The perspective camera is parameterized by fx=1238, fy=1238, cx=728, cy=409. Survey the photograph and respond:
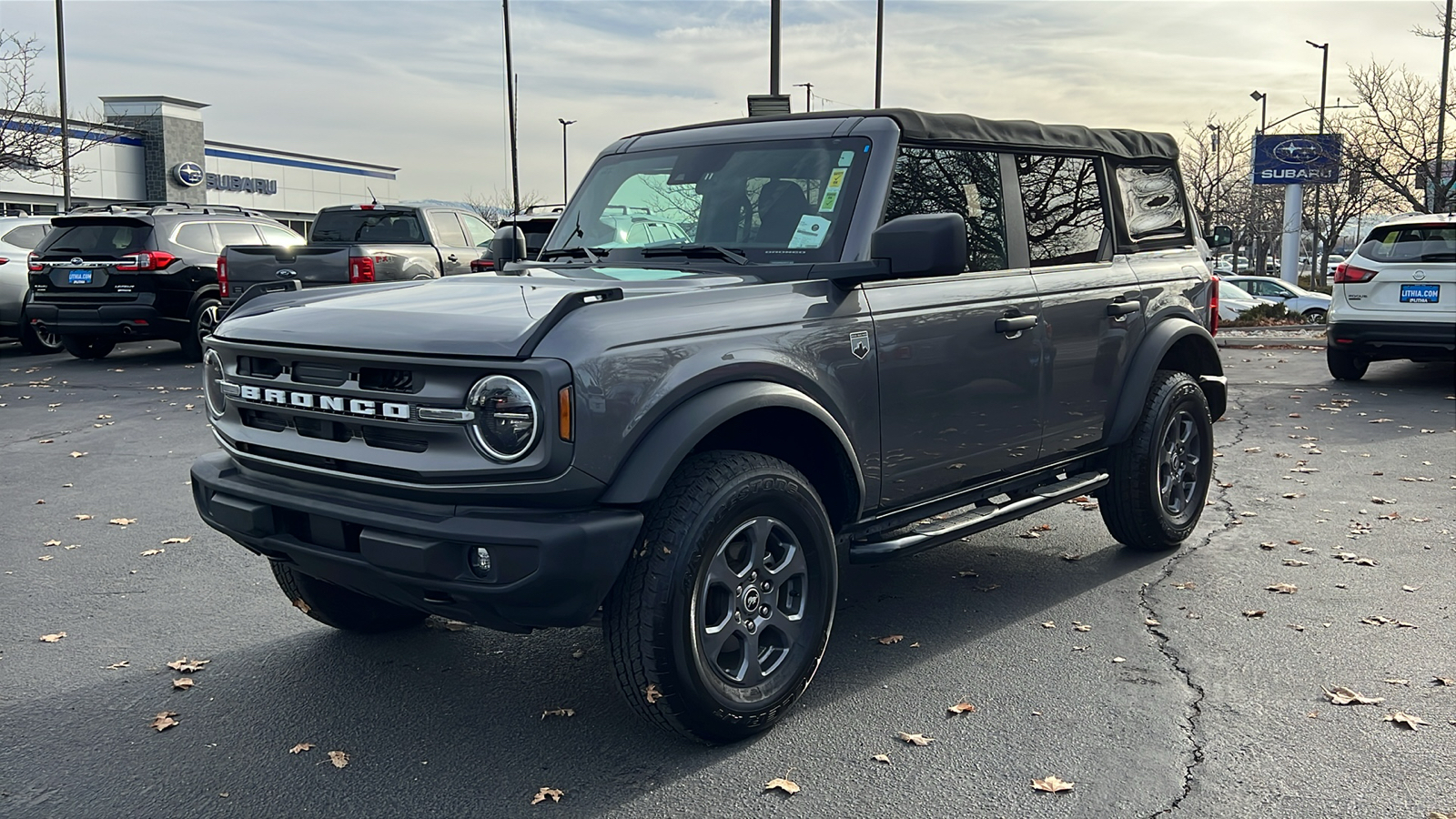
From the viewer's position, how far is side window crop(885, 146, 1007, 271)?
4633mm

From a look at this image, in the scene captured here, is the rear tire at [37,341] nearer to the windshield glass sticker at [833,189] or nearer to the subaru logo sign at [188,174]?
the windshield glass sticker at [833,189]

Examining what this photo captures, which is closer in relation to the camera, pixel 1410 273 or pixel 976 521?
pixel 976 521

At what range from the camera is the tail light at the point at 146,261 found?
1434 cm

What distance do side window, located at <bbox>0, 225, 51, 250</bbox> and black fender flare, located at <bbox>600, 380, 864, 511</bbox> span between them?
1517 centimetres

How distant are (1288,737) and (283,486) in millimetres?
3203

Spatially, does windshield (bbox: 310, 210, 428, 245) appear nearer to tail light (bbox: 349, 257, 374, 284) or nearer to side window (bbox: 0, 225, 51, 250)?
tail light (bbox: 349, 257, 374, 284)

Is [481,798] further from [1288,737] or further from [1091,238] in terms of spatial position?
[1091,238]

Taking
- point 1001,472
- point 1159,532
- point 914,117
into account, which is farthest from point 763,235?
point 1159,532

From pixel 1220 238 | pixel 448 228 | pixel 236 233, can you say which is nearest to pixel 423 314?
pixel 1220 238

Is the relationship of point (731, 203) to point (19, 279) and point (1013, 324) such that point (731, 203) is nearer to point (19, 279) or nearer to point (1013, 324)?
point (1013, 324)

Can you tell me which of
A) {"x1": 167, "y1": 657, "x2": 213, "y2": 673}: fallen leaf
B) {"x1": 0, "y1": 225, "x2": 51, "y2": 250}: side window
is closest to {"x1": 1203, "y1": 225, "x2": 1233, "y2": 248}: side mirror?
{"x1": 167, "y1": 657, "x2": 213, "y2": 673}: fallen leaf

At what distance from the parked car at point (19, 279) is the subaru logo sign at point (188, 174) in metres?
28.8

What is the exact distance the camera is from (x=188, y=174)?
4362cm

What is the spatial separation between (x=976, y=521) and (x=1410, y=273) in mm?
9384
